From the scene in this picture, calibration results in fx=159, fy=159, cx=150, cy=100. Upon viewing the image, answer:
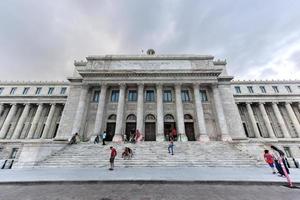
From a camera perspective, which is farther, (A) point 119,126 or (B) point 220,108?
(B) point 220,108

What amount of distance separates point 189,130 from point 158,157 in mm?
11102

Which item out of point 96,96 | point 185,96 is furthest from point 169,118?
point 96,96

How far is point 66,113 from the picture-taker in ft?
78.2

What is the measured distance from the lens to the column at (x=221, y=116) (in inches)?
859

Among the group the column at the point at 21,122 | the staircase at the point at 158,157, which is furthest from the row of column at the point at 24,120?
the staircase at the point at 158,157

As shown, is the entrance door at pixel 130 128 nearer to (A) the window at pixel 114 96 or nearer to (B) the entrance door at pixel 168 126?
(A) the window at pixel 114 96

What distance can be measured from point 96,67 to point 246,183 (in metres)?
24.9

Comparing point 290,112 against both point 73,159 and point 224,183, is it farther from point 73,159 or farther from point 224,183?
point 73,159

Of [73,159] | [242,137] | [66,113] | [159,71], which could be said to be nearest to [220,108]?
[242,137]

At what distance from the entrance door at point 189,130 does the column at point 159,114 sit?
4.25 m

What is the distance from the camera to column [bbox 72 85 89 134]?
2208cm

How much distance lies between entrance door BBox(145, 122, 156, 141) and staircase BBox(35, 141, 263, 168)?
5.56 m

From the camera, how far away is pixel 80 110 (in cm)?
2323

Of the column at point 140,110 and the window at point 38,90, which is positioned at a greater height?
the window at point 38,90
